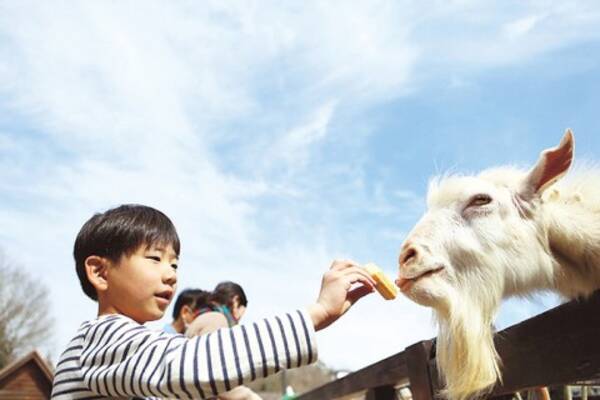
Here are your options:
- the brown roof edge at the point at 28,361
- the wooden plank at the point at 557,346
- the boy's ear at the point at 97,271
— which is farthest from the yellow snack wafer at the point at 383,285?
the brown roof edge at the point at 28,361

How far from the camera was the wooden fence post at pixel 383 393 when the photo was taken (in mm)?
2922

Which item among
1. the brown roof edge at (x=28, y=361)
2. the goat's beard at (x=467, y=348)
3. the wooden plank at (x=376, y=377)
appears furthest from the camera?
the brown roof edge at (x=28, y=361)

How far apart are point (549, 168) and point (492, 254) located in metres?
0.33

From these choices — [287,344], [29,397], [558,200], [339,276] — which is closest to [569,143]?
[558,200]

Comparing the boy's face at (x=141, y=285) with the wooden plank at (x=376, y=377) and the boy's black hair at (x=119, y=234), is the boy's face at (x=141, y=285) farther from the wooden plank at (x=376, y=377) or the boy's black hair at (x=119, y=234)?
the wooden plank at (x=376, y=377)

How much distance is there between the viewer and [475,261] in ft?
6.83

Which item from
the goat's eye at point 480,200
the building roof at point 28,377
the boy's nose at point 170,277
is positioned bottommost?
the boy's nose at point 170,277

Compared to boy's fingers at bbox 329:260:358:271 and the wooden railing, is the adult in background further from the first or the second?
boy's fingers at bbox 329:260:358:271

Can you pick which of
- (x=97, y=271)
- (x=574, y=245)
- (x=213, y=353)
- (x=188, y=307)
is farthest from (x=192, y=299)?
(x=213, y=353)

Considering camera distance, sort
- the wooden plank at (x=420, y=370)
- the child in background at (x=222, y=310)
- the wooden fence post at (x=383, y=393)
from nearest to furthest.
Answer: the wooden plank at (x=420, y=370), the wooden fence post at (x=383, y=393), the child in background at (x=222, y=310)

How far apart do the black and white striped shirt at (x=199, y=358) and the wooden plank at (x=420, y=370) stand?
1.14m

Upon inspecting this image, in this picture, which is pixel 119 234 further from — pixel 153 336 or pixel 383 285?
pixel 383 285

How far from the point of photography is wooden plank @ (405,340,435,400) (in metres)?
2.29

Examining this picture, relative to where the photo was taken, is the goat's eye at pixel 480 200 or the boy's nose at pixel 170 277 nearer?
the boy's nose at pixel 170 277
